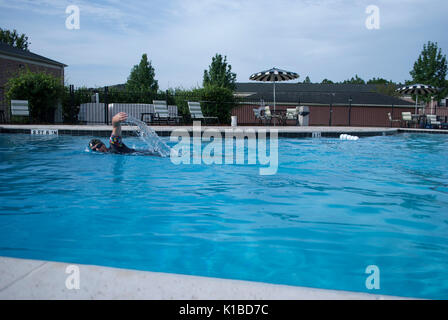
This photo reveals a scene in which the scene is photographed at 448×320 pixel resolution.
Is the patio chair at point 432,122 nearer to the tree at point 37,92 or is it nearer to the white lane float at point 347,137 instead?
the white lane float at point 347,137

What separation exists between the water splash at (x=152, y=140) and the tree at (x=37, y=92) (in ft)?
23.3

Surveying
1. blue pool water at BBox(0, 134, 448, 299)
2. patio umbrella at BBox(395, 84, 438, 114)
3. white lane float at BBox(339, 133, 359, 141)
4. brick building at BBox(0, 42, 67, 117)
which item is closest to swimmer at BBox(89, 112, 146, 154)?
blue pool water at BBox(0, 134, 448, 299)

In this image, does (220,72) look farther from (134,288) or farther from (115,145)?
(134,288)

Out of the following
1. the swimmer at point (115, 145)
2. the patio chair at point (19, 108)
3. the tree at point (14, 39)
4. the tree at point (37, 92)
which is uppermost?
the tree at point (14, 39)

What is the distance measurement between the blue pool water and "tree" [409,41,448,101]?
28504 mm

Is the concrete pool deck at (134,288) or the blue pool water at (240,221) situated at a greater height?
the concrete pool deck at (134,288)

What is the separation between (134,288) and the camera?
1.46 m

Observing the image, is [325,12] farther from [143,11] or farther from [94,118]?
[94,118]

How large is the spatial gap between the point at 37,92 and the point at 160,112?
19.7ft

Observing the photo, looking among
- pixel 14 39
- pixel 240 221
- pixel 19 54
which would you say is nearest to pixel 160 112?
pixel 240 221

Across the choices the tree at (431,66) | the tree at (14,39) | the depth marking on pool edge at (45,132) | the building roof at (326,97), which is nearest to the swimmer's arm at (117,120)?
the depth marking on pool edge at (45,132)

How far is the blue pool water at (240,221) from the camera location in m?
2.69
